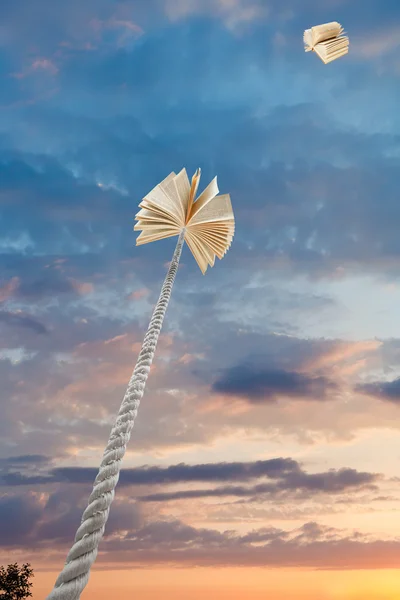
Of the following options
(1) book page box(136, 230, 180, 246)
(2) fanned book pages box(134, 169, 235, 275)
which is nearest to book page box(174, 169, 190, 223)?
(2) fanned book pages box(134, 169, 235, 275)

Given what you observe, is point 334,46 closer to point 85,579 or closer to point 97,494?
point 97,494

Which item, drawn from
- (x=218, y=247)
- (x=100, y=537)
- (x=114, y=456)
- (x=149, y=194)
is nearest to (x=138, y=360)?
(x=114, y=456)

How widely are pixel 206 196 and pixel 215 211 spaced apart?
196 mm

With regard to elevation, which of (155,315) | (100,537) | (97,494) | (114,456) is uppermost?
(155,315)

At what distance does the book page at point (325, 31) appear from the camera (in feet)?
24.3

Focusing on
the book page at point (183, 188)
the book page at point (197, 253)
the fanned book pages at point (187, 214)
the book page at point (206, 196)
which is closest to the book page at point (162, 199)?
the fanned book pages at point (187, 214)

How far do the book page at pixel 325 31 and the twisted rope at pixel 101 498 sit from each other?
4.80 metres

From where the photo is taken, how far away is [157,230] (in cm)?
673

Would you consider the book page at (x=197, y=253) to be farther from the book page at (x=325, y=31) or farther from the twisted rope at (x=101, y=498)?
the book page at (x=325, y=31)

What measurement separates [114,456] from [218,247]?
12.0ft

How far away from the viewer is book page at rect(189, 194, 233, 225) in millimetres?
6652

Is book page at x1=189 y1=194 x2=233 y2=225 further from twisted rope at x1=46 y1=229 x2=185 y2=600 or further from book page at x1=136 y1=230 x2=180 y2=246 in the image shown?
twisted rope at x1=46 y1=229 x2=185 y2=600

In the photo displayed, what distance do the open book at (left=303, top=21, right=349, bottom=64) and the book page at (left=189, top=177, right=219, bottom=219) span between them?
2320 mm

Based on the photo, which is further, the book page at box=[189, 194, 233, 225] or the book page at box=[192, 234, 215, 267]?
the book page at box=[192, 234, 215, 267]
